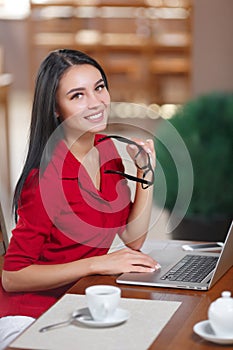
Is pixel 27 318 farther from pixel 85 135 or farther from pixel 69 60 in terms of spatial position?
pixel 69 60

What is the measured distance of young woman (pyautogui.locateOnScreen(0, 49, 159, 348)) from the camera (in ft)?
5.92

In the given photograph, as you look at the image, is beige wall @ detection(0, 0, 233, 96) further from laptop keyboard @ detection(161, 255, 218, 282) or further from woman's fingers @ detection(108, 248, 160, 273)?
woman's fingers @ detection(108, 248, 160, 273)

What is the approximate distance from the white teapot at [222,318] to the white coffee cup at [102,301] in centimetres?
16

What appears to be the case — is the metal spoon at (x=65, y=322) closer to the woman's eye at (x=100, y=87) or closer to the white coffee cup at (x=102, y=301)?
the white coffee cup at (x=102, y=301)

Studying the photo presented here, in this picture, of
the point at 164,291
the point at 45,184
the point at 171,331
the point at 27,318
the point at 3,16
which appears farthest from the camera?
the point at 3,16

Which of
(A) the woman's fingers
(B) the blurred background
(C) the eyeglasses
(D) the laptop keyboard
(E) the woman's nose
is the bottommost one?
(B) the blurred background

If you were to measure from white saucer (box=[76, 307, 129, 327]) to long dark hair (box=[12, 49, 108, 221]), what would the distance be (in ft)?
1.65

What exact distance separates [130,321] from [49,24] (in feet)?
20.2

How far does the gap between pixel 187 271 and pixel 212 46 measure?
431cm

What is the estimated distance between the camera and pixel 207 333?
1.36 metres

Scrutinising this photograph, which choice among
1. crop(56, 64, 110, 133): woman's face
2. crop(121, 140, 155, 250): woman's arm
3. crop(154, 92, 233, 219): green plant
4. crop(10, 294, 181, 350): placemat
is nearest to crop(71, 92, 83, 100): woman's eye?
crop(56, 64, 110, 133): woman's face

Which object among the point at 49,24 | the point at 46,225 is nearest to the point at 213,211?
the point at 46,225

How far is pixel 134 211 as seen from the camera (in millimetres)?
2006

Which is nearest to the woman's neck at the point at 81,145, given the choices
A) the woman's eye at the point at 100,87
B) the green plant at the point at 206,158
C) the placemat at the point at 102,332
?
the woman's eye at the point at 100,87
